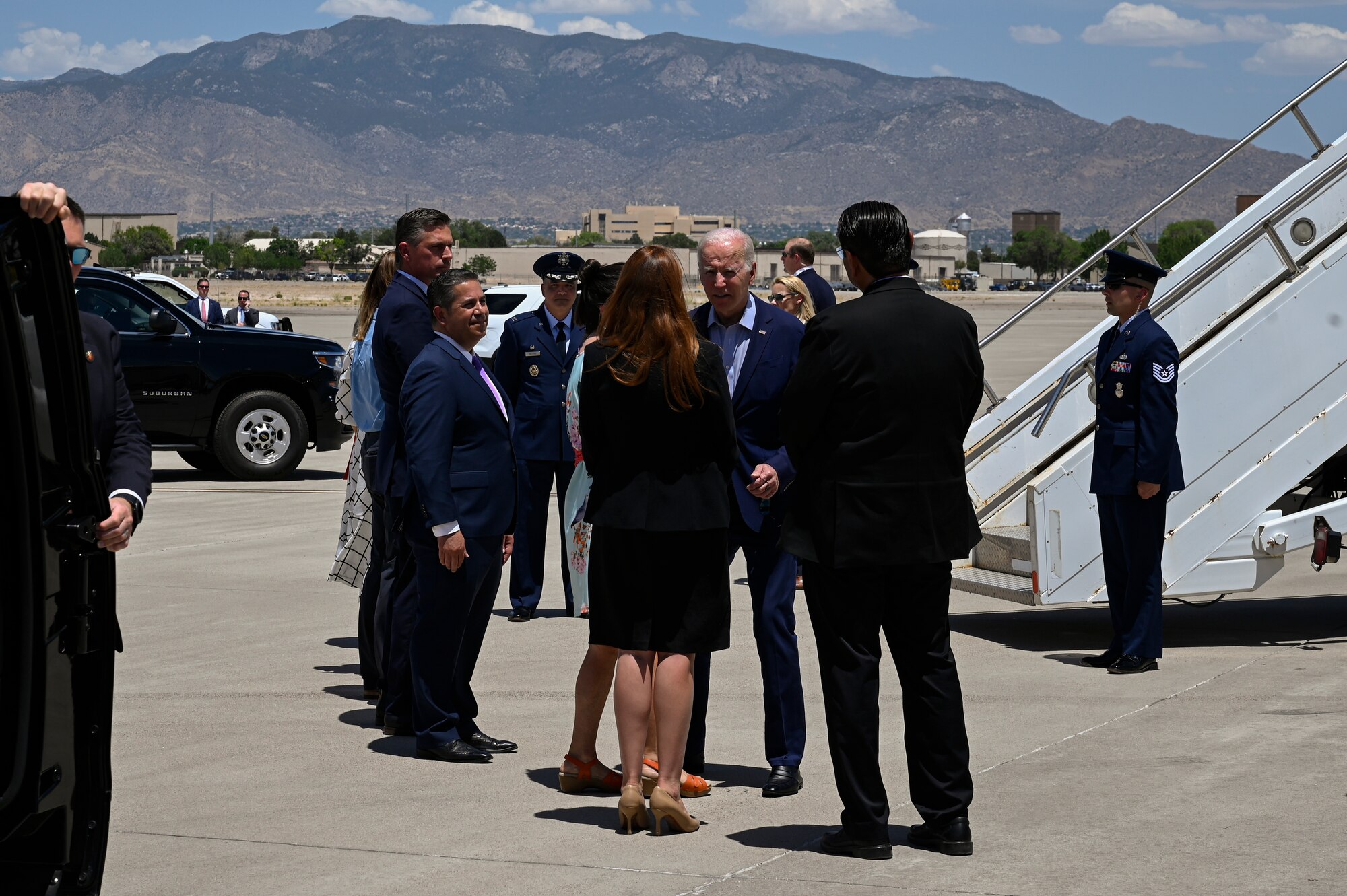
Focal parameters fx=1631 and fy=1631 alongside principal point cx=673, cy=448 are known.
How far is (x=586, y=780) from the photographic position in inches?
221

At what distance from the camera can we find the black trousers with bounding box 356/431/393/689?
270 inches

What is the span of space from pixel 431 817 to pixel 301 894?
839 mm

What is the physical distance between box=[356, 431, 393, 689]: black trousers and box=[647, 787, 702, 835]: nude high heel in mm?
2091

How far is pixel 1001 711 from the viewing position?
6.75 metres

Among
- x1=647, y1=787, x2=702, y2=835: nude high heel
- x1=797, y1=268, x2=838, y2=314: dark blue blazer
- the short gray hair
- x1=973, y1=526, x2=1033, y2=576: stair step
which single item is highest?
the short gray hair

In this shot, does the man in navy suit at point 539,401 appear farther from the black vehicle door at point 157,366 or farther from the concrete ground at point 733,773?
the black vehicle door at point 157,366

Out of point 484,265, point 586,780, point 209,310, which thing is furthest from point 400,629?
point 484,265

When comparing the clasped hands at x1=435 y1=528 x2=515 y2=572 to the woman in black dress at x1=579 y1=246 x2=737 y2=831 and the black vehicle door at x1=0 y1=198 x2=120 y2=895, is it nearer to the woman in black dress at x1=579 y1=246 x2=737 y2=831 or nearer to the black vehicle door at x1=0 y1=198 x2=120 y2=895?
the woman in black dress at x1=579 y1=246 x2=737 y2=831

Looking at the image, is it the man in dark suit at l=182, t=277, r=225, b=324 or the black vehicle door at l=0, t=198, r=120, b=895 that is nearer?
the black vehicle door at l=0, t=198, r=120, b=895

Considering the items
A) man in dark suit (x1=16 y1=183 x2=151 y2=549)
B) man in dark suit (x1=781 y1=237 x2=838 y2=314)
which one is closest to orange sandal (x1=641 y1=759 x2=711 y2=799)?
man in dark suit (x1=16 y1=183 x2=151 y2=549)

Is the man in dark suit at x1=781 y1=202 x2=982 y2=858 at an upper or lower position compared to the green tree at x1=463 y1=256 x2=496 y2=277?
lower

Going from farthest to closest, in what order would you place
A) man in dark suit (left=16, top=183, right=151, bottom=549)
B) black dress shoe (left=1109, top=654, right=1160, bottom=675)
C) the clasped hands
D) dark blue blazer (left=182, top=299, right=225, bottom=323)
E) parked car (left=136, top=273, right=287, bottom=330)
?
parked car (left=136, top=273, right=287, bottom=330) → dark blue blazer (left=182, top=299, right=225, bottom=323) → black dress shoe (left=1109, top=654, right=1160, bottom=675) → the clasped hands → man in dark suit (left=16, top=183, right=151, bottom=549)

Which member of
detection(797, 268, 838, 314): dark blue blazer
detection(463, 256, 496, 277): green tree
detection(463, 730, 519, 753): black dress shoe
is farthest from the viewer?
detection(463, 256, 496, 277): green tree

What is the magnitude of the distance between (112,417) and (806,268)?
706cm
